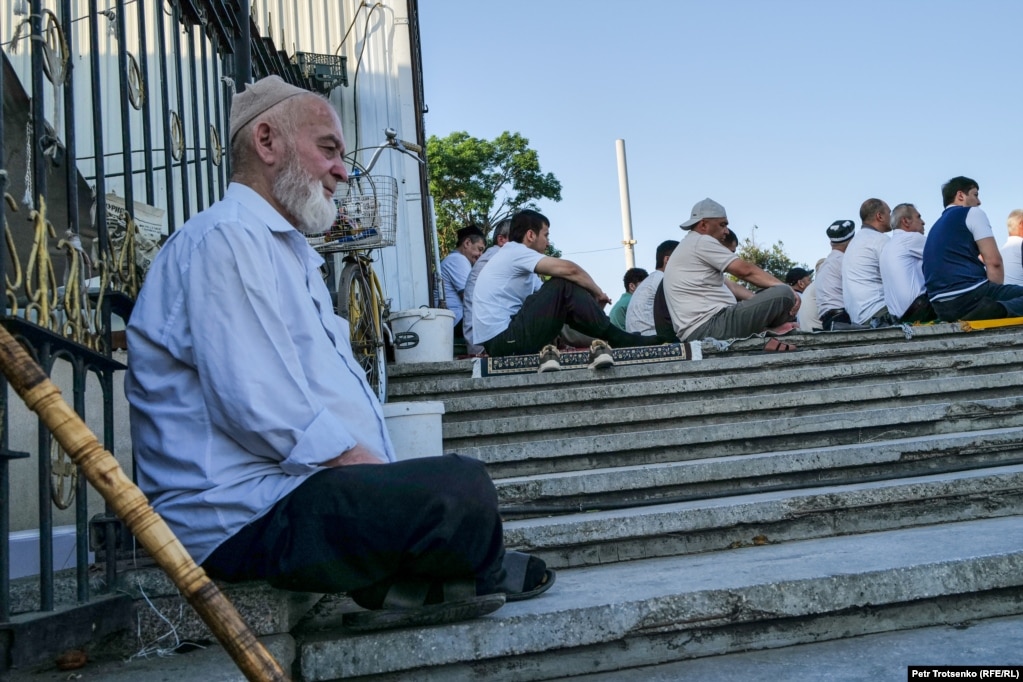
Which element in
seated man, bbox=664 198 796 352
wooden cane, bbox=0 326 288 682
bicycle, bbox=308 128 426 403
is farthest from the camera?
seated man, bbox=664 198 796 352

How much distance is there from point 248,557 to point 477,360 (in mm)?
3792

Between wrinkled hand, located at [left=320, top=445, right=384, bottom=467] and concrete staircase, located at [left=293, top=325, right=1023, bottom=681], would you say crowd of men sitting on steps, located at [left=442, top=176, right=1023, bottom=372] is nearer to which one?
concrete staircase, located at [left=293, top=325, right=1023, bottom=681]

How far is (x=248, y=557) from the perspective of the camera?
7.25 feet

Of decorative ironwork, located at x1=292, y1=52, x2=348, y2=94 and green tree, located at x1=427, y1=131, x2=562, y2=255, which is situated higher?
green tree, located at x1=427, y1=131, x2=562, y2=255

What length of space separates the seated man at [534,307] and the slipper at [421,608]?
4.83 m

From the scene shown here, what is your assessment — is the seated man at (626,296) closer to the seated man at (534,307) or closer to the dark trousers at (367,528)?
the seated man at (534,307)

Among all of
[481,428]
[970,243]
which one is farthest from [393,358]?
[970,243]

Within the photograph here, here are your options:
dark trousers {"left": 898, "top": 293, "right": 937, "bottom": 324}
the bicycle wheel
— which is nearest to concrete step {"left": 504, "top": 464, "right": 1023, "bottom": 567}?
the bicycle wheel

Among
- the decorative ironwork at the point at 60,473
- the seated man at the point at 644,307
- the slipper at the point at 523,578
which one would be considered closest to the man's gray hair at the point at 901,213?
the seated man at the point at 644,307

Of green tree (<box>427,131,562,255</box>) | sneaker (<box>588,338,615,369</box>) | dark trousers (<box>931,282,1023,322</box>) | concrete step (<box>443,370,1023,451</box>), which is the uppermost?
green tree (<box>427,131,562,255</box>)

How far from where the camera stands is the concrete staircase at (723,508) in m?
2.31

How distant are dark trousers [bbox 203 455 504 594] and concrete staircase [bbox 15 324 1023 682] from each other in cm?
13

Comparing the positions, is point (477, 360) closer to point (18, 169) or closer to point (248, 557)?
point (18, 169)

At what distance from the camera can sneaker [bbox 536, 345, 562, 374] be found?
19.6ft
